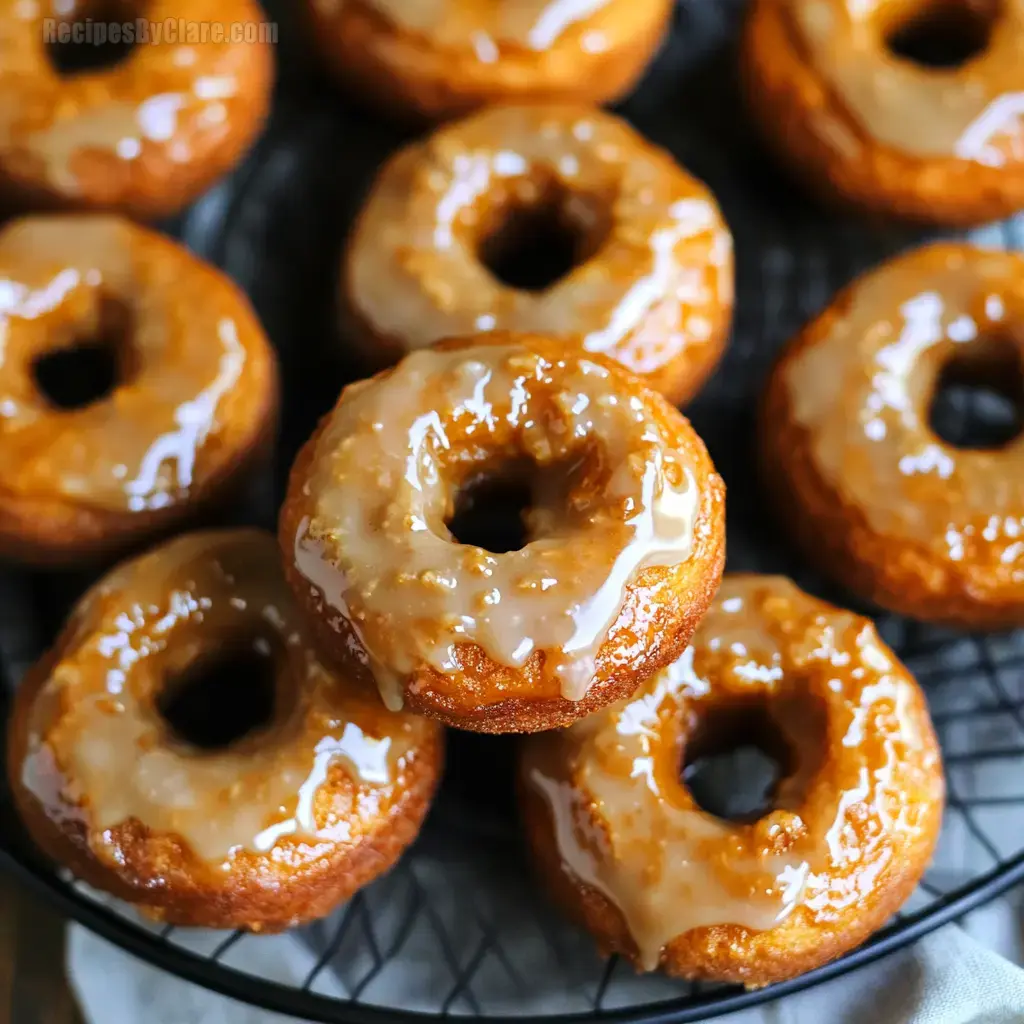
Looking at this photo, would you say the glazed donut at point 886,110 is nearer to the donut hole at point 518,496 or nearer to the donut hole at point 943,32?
the donut hole at point 943,32

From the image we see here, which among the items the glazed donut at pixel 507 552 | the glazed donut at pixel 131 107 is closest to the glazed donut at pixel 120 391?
the glazed donut at pixel 131 107

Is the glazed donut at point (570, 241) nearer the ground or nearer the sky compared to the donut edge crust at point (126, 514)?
nearer the sky

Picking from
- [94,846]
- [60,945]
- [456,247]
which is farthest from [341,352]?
[60,945]

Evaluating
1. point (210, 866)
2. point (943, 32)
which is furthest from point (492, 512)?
point (943, 32)

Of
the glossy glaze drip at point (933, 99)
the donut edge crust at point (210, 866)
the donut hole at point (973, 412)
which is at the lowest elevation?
the donut edge crust at point (210, 866)

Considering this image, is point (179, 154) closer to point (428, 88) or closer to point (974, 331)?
point (428, 88)

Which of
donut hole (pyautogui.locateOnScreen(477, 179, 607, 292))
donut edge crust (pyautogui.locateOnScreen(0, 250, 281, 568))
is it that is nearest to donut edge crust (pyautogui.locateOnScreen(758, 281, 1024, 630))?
donut hole (pyautogui.locateOnScreen(477, 179, 607, 292))

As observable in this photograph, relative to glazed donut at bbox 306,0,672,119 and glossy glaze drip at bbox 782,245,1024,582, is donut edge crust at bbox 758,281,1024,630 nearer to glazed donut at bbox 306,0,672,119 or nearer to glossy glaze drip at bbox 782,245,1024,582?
glossy glaze drip at bbox 782,245,1024,582
